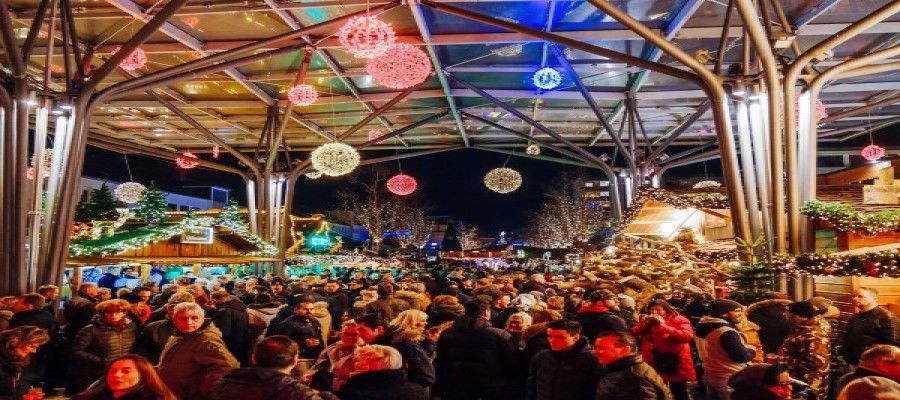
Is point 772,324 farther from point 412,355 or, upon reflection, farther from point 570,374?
point 412,355

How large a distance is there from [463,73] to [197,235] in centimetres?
770

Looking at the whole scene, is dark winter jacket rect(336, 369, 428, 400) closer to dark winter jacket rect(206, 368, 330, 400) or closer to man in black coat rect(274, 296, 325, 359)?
dark winter jacket rect(206, 368, 330, 400)

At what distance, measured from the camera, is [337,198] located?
59094 mm

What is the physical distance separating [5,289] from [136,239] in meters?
4.00

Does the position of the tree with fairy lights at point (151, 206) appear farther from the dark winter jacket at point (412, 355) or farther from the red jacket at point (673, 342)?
the red jacket at point (673, 342)

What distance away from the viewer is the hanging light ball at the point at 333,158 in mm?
14078

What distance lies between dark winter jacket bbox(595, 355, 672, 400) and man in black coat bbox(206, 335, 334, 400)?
1699 mm

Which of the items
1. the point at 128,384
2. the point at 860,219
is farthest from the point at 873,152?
the point at 128,384

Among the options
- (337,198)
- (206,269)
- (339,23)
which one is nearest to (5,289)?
(339,23)

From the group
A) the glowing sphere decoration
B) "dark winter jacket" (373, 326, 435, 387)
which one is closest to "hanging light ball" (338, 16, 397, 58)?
"dark winter jacket" (373, 326, 435, 387)

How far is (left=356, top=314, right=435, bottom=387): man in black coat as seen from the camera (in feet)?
14.4

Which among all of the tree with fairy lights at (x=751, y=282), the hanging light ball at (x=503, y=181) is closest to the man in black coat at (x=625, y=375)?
the tree with fairy lights at (x=751, y=282)

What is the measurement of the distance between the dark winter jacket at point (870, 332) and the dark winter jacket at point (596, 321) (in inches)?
79.5

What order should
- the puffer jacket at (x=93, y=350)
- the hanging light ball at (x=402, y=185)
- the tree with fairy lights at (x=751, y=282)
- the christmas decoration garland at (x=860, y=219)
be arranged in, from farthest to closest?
the hanging light ball at (x=402, y=185) → the tree with fairy lights at (x=751, y=282) → the christmas decoration garland at (x=860, y=219) → the puffer jacket at (x=93, y=350)
